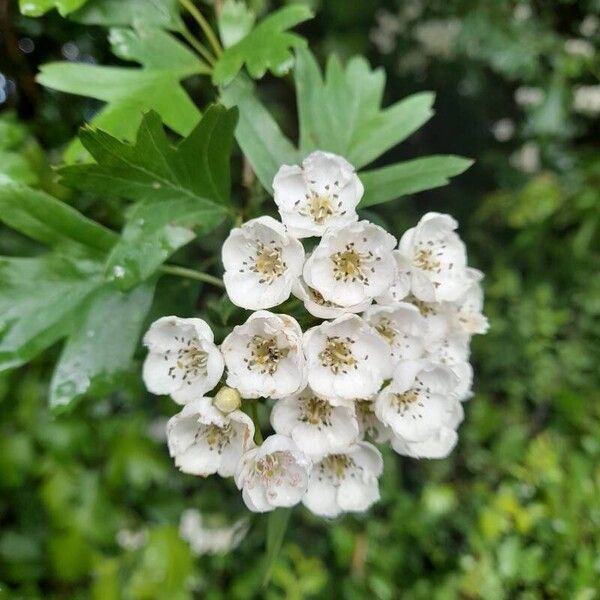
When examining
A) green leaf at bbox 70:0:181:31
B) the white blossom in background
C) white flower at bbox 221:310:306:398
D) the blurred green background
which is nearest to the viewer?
white flower at bbox 221:310:306:398

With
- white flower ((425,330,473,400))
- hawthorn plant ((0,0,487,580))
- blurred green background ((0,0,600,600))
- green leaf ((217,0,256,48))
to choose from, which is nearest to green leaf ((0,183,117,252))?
hawthorn plant ((0,0,487,580))

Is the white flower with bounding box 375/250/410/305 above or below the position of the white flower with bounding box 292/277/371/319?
below

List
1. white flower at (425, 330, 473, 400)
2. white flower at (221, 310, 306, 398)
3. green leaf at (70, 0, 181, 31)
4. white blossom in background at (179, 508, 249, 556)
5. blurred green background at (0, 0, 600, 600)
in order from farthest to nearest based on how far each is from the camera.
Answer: white blossom in background at (179, 508, 249, 556) → blurred green background at (0, 0, 600, 600) → green leaf at (70, 0, 181, 31) → white flower at (425, 330, 473, 400) → white flower at (221, 310, 306, 398)

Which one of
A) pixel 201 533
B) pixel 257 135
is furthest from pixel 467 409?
pixel 257 135

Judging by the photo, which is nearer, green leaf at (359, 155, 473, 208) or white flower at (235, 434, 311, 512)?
white flower at (235, 434, 311, 512)

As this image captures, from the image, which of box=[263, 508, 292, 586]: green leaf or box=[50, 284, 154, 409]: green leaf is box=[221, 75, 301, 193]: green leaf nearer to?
box=[50, 284, 154, 409]: green leaf

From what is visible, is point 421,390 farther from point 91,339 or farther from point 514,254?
point 514,254

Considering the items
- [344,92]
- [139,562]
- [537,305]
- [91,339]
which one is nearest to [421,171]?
[344,92]
